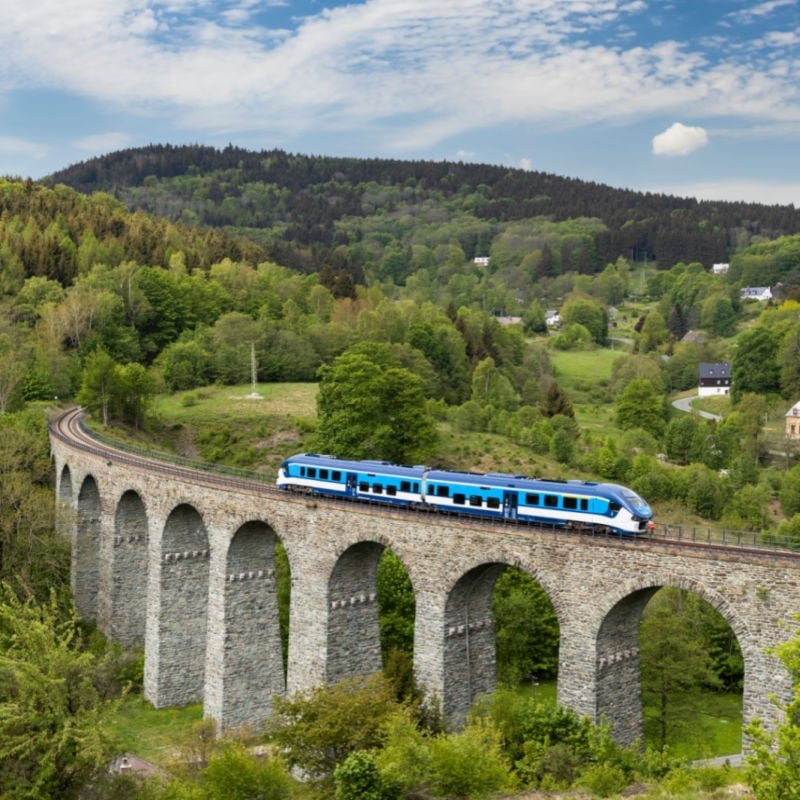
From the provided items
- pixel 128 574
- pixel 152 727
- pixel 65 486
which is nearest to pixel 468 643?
pixel 152 727

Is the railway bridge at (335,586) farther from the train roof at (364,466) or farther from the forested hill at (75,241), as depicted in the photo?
the forested hill at (75,241)

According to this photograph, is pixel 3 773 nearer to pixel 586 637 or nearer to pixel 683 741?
pixel 586 637

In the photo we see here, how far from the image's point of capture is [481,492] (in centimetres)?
4234

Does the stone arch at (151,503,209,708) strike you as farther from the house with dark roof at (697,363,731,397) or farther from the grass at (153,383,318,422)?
the house with dark roof at (697,363,731,397)

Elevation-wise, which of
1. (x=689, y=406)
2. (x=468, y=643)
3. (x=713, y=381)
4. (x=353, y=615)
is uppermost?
(x=713, y=381)

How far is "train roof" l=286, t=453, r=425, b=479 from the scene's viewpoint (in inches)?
1795

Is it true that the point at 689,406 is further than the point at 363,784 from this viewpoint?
Yes

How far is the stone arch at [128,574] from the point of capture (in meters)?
62.6

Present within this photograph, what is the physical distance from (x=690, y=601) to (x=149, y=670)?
120ft

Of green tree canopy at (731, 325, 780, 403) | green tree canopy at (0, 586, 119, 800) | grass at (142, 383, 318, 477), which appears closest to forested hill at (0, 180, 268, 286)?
grass at (142, 383, 318, 477)

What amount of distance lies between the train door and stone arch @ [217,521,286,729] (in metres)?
15.2

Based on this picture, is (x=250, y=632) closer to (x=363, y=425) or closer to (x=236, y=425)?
(x=363, y=425)

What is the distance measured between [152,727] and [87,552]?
1792cm

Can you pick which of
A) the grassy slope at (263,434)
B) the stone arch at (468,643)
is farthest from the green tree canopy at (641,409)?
A: the stone arch at (468,643)
